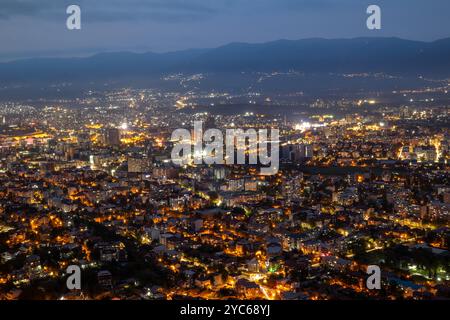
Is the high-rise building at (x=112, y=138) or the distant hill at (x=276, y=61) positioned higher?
the distant hill at (x=276, y=61)

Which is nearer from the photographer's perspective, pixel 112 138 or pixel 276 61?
pixel 112 138

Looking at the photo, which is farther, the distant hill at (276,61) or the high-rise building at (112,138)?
the distant hill at (276,61)

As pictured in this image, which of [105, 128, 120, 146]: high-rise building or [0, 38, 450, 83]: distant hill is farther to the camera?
[0, 38, 450, 83]: distant hill

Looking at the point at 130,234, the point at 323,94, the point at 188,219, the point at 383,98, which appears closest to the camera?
the point at 130,234

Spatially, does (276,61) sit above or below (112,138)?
above

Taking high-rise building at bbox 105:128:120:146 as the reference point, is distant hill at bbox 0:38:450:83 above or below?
above

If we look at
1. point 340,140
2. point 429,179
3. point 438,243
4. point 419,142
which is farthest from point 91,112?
point 438,243

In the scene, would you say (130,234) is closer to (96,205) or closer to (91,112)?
(96,205)
